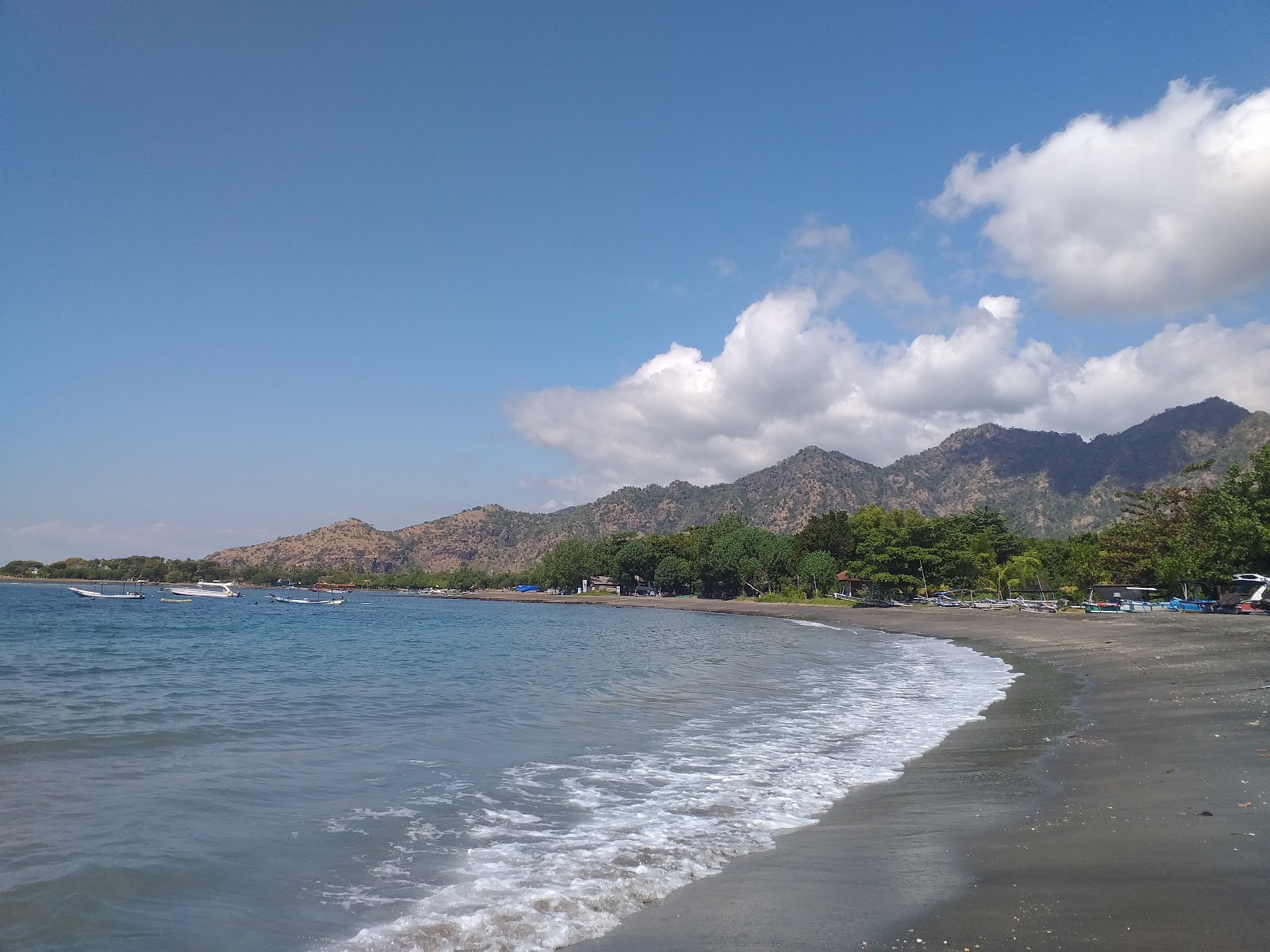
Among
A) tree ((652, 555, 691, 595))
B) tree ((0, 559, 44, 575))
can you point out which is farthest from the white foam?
tree ((0, 559, 44, 575))

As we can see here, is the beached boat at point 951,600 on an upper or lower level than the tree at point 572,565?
lower

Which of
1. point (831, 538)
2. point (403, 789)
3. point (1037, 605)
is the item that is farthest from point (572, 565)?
point (403, 789)

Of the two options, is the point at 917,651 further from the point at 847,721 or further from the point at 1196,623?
the point at 847,721

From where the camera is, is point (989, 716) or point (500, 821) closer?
point (500, 821)

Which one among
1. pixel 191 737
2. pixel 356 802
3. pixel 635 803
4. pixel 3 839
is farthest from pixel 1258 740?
pixel 191 737

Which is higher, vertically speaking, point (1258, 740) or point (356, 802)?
point (1258, 740)

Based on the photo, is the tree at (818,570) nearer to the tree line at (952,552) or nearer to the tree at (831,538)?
the tree line at (952,552)

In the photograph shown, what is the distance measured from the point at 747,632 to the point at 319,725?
3404cm

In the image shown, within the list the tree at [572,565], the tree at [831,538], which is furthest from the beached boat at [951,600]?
the tree at [572,565]

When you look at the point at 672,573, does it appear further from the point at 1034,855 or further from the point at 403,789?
the point at 1034,855

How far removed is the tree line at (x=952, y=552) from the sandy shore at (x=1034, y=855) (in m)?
31.7

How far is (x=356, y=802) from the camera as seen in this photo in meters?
8.13

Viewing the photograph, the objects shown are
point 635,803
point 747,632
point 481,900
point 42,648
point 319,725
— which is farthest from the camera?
point 747,632

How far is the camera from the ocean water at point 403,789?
17.6 ft
